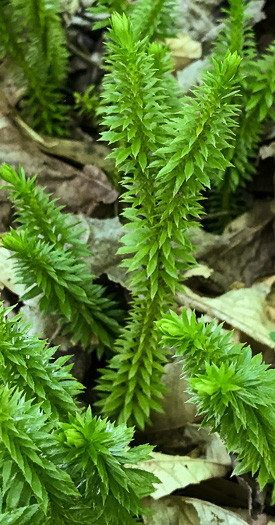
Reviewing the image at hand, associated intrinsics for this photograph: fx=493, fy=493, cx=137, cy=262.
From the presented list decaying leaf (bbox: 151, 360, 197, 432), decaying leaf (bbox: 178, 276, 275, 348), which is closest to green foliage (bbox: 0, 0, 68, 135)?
decaying leaf (bbox: 178, 276, 275, 348)

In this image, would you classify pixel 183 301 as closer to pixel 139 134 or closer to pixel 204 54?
pixel 139 134

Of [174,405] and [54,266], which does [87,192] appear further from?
[174,405]

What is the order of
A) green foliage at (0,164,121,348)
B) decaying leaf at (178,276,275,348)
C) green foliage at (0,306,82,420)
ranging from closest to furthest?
green foliage at (0,306,82,420) → green foliage at (0,164,121,348) → decaying leaf at (178,276,275,348)

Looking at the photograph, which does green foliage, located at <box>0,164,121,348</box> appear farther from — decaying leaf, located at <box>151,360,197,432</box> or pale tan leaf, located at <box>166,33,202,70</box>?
pale tan leaf, located at <box>166,33,202,70</box>

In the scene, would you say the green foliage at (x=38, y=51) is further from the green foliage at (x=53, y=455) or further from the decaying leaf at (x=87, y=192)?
the green foliage at (x=53, y=455)

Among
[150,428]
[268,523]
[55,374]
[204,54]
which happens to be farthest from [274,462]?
[204,54]

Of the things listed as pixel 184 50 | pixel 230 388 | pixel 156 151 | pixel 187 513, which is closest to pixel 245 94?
pixel 184 50

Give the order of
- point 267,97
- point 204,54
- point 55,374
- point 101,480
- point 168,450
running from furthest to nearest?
1. point 204,54
2. point 267,97
3. point 168,450
4. point 55,374
5. point 101,480
